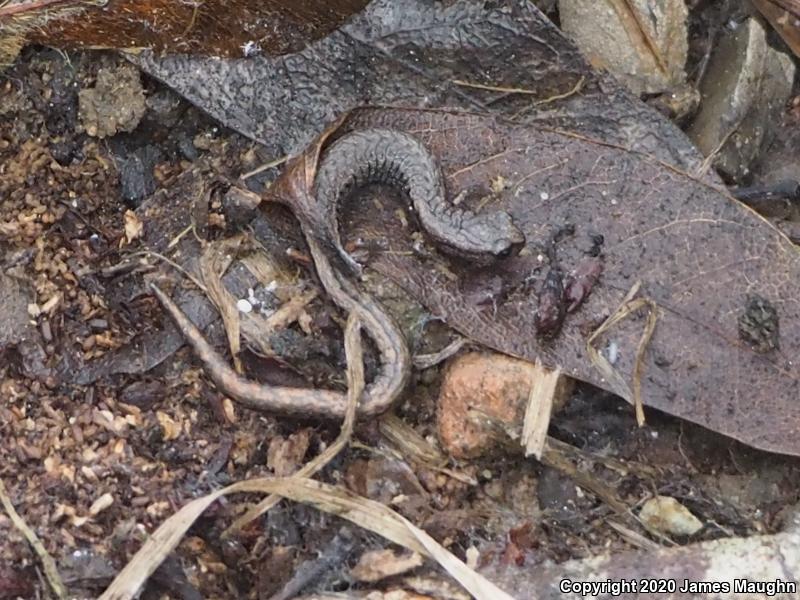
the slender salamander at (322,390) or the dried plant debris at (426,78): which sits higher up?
the dried plant debris at (426,78)

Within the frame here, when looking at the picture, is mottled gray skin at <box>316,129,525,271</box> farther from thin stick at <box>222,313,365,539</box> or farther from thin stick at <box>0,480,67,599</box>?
thin stick at <box>0,480,67,599</box>

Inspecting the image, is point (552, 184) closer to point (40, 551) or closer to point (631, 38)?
point (631, 38)

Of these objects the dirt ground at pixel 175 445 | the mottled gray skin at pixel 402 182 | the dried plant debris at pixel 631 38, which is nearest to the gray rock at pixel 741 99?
the dried plant debris at pixel 631 38

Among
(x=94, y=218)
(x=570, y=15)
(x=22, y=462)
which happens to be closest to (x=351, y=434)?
(x=22, y=462)

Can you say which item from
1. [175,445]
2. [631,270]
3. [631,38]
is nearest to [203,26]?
[175,445]

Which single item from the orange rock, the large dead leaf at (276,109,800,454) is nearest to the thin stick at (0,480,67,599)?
the orange rock

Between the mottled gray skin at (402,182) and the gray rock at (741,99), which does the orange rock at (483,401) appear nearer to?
the mottled gray skin at (402,182)

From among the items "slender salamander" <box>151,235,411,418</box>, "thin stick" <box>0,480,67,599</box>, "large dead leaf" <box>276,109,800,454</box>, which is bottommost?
"thin stick" <box>0,480,67,599</box>
